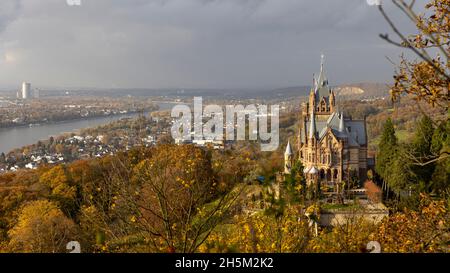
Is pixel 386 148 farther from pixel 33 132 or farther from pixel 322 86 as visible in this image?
pixel 33 132

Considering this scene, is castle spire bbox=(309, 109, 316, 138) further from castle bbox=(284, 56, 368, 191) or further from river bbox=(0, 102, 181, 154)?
river bbox=(0, 102, 181, 154)

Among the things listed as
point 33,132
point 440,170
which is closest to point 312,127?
point 440,170

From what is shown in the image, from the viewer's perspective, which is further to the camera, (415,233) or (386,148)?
(386,148)

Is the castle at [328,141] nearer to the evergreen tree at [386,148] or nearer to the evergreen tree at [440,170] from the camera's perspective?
the evergreen tree at [386,148]

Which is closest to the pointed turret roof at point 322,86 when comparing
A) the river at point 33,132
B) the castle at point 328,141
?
the castle at point 328,141

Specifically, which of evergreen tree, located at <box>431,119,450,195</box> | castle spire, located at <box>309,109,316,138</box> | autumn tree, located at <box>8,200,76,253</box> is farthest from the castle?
autumn tree, located at <box>8,200,76,253</box>

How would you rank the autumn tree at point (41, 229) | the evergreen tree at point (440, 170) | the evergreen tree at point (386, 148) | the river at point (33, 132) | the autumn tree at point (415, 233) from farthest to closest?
the river at point (33, 132) → the evergreen tree at point (386, 148) → the evergreen tree at point (440, 170) → the autumn tree at point (41, 229) → the autumn tree at point (415, 233)

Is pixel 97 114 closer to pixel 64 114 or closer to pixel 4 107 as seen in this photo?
pixel 64 114

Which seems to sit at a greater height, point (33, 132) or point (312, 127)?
point (312, 127)
